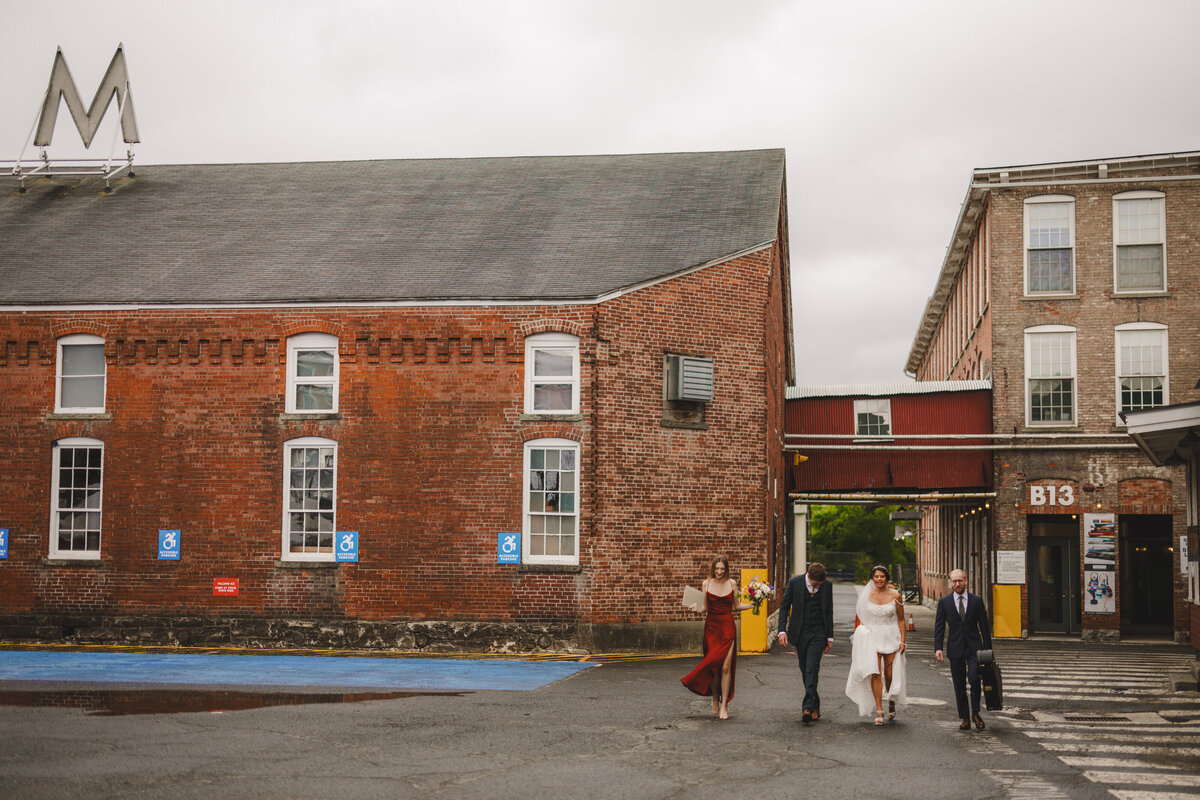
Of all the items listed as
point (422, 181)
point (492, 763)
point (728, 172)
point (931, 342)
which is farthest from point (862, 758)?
point (931, 342)

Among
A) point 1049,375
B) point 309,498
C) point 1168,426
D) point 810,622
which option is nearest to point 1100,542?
point 1049,375

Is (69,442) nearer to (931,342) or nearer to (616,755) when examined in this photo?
(616,755)

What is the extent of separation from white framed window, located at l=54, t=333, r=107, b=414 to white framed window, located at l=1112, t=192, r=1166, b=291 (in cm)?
2208

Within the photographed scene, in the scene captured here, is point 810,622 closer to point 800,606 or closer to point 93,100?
point 800,606

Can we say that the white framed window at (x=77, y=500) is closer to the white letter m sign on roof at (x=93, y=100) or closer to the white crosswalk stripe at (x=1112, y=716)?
the white letter m sign on roof at (x=93, y=100)

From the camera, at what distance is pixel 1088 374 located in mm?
28000

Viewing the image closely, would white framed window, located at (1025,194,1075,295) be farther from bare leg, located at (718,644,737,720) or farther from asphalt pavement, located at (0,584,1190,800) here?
bare leg, located at (718,644,737,720)

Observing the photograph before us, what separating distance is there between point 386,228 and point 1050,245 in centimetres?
1543

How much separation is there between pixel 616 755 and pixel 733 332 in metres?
12.5

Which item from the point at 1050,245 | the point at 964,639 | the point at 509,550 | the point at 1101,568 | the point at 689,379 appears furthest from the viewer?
the point at 1050,245

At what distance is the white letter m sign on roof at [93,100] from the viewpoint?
1236 inches

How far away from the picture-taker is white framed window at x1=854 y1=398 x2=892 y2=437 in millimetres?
29109

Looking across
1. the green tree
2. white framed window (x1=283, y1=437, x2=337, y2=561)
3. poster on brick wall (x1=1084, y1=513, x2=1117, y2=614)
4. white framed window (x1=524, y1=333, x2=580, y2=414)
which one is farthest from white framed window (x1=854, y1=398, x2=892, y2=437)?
the green tree

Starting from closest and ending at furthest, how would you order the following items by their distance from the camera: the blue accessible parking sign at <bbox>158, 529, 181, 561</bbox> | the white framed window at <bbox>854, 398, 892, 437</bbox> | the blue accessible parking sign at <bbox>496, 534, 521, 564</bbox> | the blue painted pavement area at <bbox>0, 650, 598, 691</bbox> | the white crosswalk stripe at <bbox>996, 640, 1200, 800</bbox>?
the white crosswalk stripe at <bbox>996, 640, 1200, 800</bbox>, the blue painted pavement area at <bbox>0, 650, 598, 691</bbox>, the blue accessible parking sign at <bbox>496, 534, 521, 564</bbox>, the blue accessible parking sign at <bbox>158, 529, 181, 561</bbox>, the white framed window at <bbox>854, 398, 892, 437</bbox>
